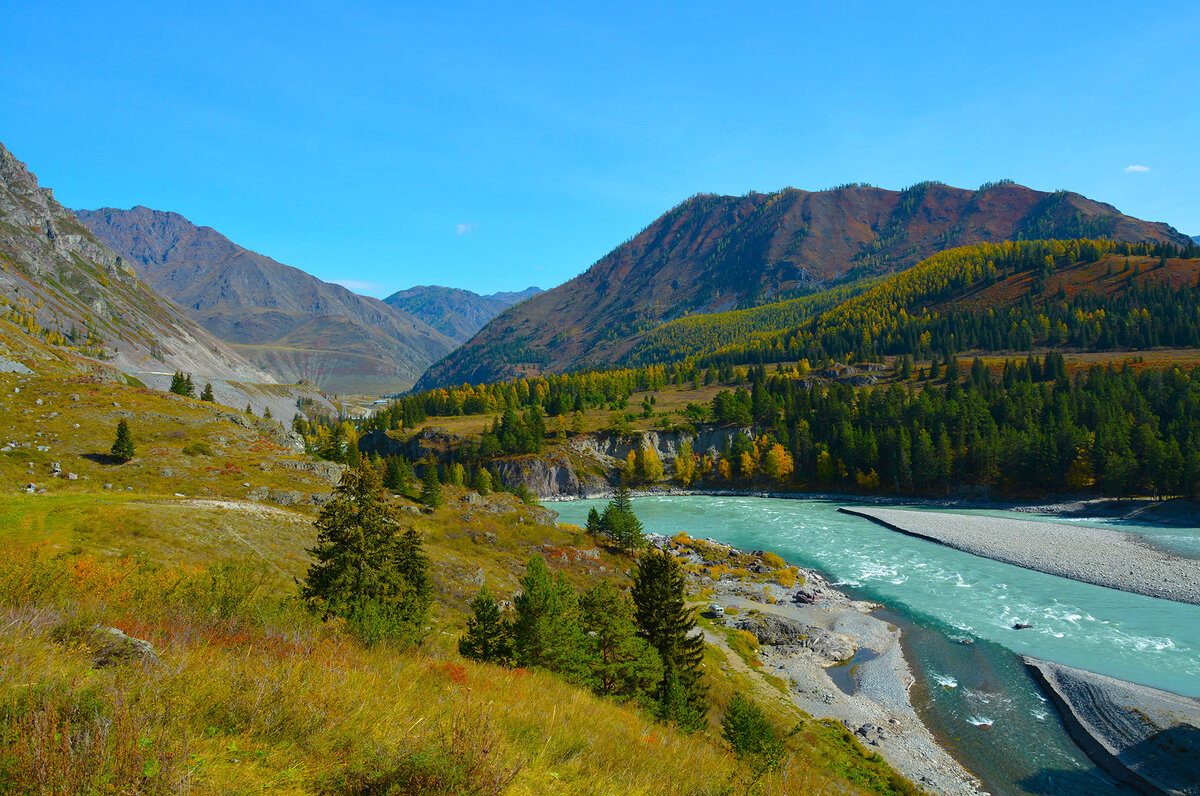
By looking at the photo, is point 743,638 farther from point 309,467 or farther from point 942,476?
point 942,476

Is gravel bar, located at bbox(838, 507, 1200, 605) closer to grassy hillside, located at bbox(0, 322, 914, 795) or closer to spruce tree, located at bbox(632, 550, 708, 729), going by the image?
grassy hillside, located at bbox(0, 322, 914, 795)

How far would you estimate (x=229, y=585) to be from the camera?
48.4ft

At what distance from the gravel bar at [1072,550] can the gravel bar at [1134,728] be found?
21.7 meters

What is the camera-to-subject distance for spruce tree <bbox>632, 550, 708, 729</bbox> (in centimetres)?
2219

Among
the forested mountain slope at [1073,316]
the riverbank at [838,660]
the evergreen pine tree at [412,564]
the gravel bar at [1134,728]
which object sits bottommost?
the riverbank at [838,660]

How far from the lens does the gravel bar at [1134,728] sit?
22.5 metres

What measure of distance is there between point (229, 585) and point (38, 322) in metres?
223

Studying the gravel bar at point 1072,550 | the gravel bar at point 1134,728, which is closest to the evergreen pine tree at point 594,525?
the gravel bar at point 1134,728

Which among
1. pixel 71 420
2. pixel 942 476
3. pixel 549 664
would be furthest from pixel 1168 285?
pixel 71 420

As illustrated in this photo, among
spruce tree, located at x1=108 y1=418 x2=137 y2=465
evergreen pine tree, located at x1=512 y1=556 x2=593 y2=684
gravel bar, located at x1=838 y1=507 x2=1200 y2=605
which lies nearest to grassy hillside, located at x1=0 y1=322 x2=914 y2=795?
evergreen pine tree, located at x1=512 y1=556 x2=593 y2=684

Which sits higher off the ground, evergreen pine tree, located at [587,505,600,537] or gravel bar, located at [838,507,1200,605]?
evergreen pine tree, located at [587,505,600,537]

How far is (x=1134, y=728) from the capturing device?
2514 cm

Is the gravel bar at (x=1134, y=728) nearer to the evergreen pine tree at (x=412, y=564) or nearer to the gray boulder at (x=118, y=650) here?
the evergreen pine tree at (x=412, y=564)

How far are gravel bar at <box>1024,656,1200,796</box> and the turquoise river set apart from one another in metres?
0.85
